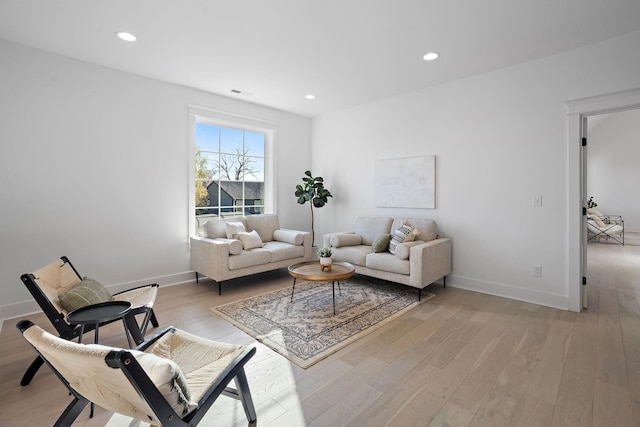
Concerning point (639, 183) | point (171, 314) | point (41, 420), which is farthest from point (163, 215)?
point (639, 183)

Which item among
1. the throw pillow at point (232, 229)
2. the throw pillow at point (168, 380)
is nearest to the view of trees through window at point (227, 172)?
the throw pillow at point (232, 229)

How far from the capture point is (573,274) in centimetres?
326

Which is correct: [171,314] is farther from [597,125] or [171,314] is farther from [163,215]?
[597,125]

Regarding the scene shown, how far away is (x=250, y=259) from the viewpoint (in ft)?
13.4

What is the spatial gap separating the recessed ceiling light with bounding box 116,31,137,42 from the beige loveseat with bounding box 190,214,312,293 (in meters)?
2.28

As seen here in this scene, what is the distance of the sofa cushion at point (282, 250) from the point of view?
14.5 feet

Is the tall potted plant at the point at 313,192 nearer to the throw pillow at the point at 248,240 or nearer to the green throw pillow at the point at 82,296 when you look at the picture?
the throw pillow at the point at 248,240

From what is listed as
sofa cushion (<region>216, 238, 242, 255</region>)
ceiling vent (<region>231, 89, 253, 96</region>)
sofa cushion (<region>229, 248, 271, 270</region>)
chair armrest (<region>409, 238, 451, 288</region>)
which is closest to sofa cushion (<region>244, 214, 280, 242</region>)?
sofa cushion (<region>229, 248, 271, 270</region>)

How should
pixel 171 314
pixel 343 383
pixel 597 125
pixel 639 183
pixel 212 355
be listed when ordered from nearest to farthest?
pixel 212 355
pixel 343 383
pixel 171 314
pixel 639 183
pixel 597 125

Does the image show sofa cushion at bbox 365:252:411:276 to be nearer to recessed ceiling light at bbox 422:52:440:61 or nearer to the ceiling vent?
recessed ceiling light at bbox 422:52:440:61

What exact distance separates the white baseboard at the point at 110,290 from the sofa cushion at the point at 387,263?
2.55m

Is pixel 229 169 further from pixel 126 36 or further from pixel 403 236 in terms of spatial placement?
pixel 403 236

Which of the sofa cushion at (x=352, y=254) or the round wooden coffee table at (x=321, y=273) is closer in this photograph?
the round wooden coffee table at (x=321, y=273)

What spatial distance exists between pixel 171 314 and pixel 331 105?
12.7 ft
